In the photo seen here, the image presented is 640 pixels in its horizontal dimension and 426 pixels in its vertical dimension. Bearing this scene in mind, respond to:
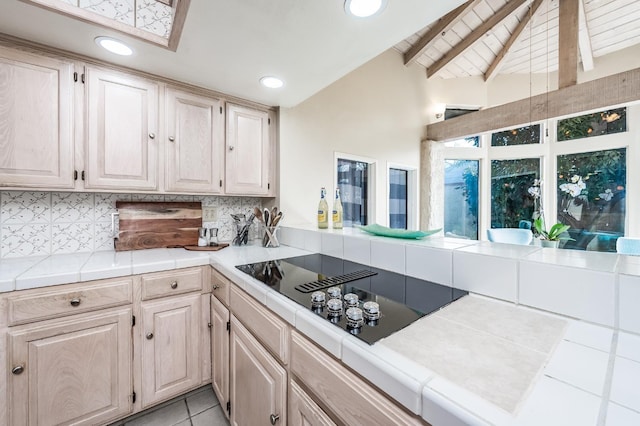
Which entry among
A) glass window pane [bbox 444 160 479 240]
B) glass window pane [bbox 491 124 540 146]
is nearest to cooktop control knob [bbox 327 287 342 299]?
glass window pane [bbox 444 160 479 240]

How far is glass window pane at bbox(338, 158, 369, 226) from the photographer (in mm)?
2836

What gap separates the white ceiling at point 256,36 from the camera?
1.10 m

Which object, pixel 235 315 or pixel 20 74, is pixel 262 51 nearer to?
pixel 20 74

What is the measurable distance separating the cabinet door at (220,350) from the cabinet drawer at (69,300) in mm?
442

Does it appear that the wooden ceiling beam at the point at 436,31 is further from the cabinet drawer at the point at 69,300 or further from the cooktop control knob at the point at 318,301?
the cabinet drawer at the point at 69,300

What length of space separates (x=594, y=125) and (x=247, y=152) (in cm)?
479

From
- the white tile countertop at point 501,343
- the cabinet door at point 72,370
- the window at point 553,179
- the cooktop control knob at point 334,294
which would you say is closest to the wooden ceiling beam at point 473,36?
the window at point 553,179

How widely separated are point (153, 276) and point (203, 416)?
2.83ft

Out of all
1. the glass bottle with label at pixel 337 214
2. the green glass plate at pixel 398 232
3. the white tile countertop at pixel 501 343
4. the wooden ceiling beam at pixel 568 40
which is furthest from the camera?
the wooden ceiling beam at pixel 568 40

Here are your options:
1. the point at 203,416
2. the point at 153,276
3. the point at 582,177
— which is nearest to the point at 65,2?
the point at 153,276

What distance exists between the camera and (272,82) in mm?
1725

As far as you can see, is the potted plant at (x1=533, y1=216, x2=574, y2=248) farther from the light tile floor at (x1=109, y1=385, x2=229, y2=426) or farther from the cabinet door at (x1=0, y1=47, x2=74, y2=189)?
the cabinet door at (x1=0, y1=47, x2=74, y2=189)

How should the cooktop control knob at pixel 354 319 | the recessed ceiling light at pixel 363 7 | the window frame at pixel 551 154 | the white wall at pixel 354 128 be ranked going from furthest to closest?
1. the window frame at pixel 551 154
2. the white wall at pixel 354 128
3. the recessed ceiling light at pixel 363 7
4. the cooktop control knob at pixel 354 319

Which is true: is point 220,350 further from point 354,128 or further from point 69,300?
point 354,128
